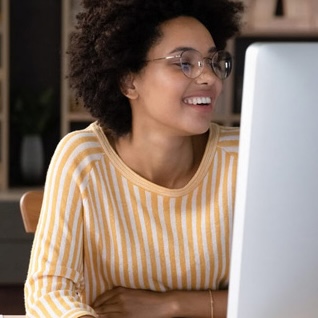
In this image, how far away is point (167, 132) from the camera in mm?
1628

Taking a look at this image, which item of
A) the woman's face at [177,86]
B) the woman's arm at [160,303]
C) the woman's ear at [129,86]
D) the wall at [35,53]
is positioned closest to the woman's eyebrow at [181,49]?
the woman's face at [177,86]

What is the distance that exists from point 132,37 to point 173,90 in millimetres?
Answer: 152

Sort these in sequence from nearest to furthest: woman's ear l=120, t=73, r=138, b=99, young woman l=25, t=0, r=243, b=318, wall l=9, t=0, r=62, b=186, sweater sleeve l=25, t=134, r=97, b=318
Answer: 1. sweater sleeve l=25, t=134, r=97, b=318
2. young woman l=25, t=0, r=243, b=318
3. woman's ear l=120, t=73, r=138, b=99
4. wall l=9, t=0, r=62, b=186

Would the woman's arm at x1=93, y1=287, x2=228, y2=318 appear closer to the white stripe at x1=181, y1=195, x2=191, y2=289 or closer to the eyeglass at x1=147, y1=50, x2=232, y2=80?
the white stripe at x1=181, y1=195, x2=191, y2=289

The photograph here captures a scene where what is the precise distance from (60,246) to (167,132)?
299 millimetres

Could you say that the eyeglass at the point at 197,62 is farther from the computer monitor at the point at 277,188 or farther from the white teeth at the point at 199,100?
the computer monitor at the point at 277,188

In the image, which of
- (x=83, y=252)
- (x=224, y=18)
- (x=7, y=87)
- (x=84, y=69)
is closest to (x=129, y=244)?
(x=83, y=252)

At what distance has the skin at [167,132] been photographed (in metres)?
1.53

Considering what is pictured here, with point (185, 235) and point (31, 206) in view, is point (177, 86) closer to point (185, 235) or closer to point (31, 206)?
point (185, 235)

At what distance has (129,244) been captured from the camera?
161 cm

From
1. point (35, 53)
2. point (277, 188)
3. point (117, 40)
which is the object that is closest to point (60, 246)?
point (117, 40)

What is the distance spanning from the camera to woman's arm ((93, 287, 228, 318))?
153 cm

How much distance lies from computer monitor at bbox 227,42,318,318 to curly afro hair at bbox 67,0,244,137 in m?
0.75

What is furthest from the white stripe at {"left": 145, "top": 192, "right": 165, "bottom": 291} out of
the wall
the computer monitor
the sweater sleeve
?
the wall
